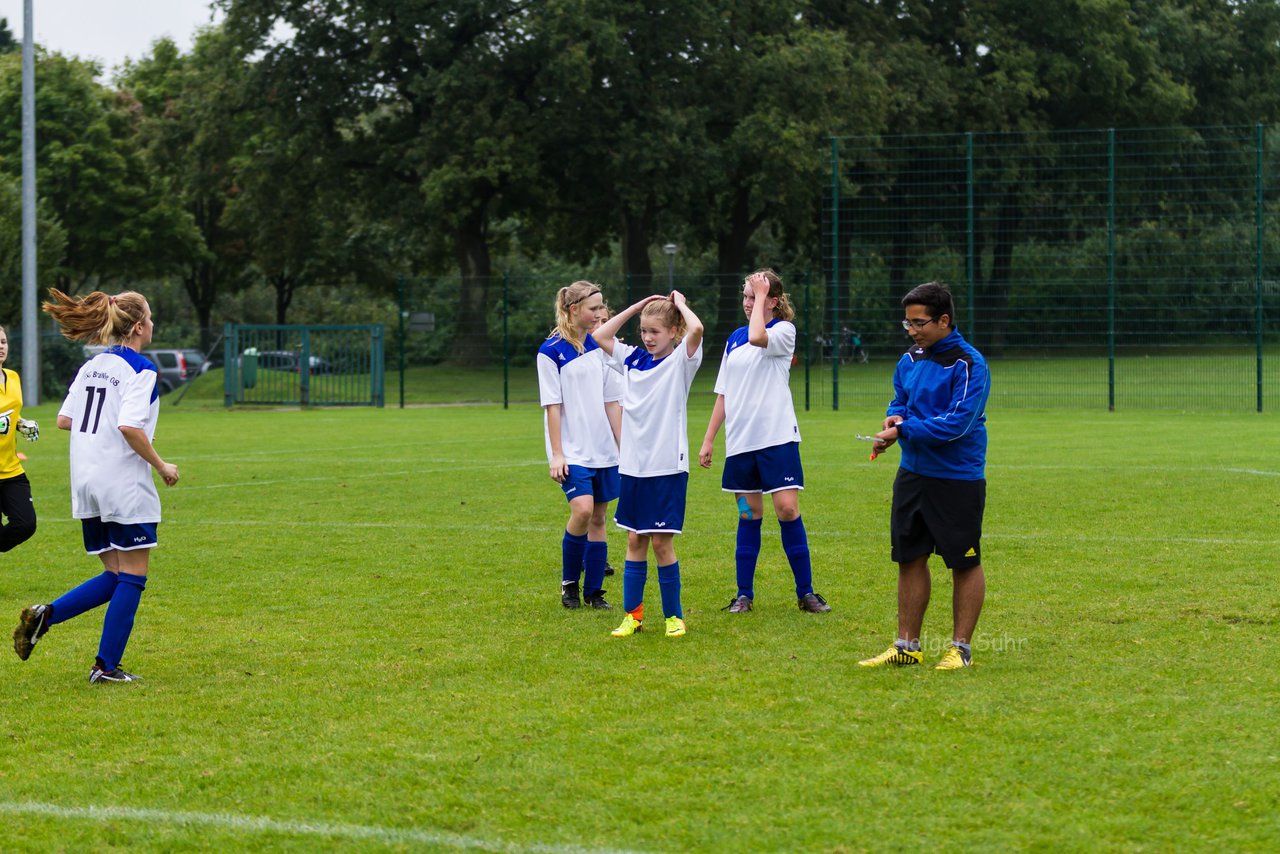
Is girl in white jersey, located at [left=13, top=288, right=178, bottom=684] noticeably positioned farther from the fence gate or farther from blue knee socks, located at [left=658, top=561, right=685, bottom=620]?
the fence gate

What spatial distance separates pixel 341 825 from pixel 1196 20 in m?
51.7

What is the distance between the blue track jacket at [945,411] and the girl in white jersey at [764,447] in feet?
5.27

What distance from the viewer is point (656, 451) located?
→ 24.4 feet

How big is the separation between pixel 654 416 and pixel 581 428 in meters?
0.97

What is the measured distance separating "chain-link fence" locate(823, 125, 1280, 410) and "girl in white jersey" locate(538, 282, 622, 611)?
745 inches

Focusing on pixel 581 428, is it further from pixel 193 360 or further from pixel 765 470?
pixel 193 360

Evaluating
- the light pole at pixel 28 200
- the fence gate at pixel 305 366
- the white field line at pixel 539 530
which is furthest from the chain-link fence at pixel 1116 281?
the white field line at pixel 539 530

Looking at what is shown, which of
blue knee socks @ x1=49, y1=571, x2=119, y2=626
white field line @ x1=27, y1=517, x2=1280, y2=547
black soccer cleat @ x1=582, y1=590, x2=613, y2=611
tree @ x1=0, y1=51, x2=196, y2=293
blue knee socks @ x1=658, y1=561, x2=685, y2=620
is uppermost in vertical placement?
tree @ x1=0, y1=51, x2=196, y2=293

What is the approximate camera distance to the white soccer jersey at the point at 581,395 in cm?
818

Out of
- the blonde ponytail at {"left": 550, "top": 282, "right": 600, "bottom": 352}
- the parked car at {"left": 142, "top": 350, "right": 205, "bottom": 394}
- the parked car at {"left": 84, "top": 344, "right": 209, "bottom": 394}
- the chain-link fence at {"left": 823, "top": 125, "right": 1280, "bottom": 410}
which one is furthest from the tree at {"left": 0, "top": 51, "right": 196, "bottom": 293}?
the blonde ponytail at {"left": 550, "top": 282, "right": 600, "bottom": 352}

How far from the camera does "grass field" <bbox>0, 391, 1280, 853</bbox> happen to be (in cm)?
455

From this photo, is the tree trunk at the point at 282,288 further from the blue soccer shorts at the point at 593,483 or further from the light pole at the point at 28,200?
the blue soccer shorts at the point at 593,483

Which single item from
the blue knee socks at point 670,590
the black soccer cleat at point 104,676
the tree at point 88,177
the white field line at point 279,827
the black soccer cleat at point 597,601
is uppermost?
the tree at point 88,177

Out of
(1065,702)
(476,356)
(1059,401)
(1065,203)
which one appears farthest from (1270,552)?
(476,356)
